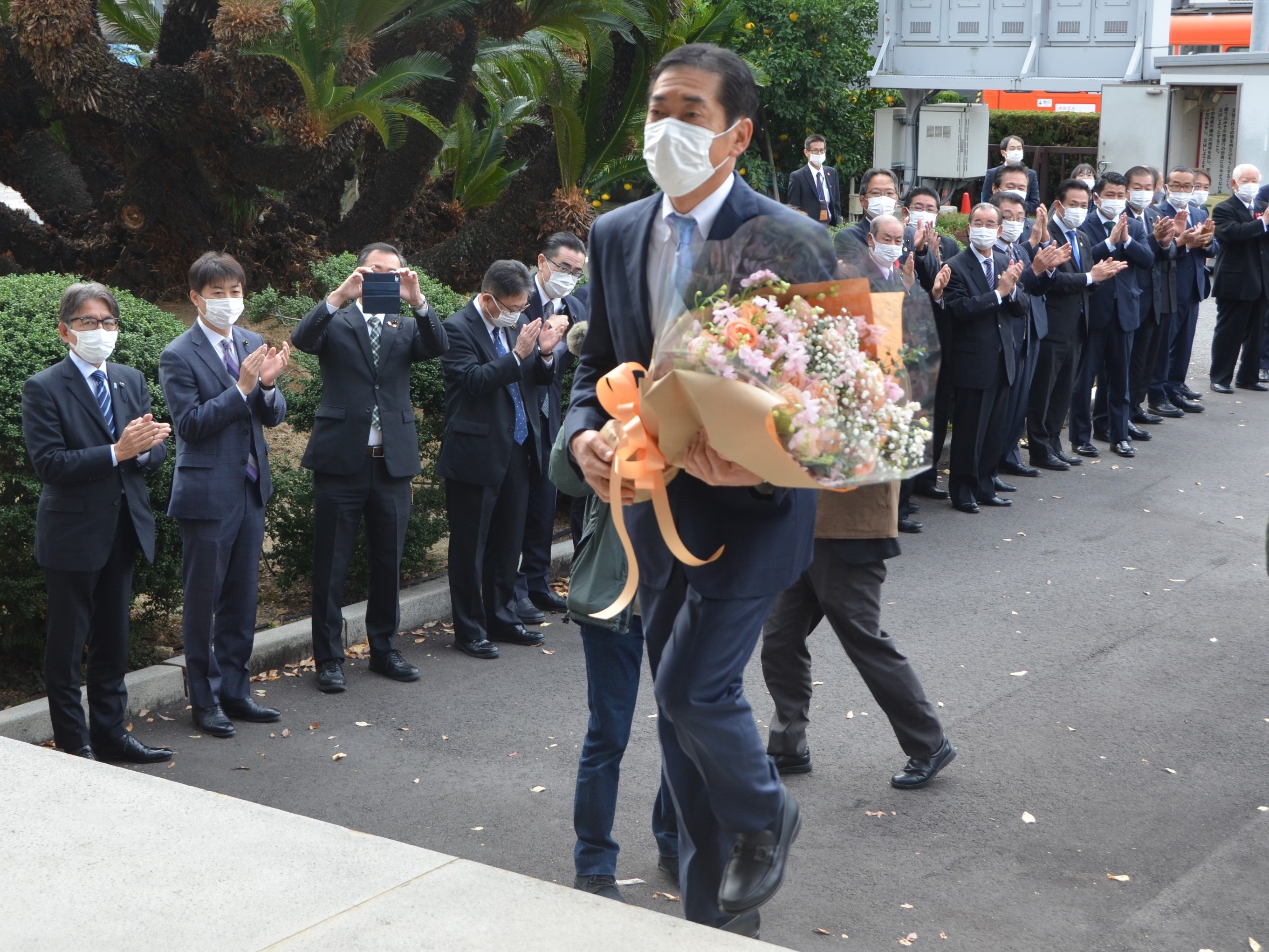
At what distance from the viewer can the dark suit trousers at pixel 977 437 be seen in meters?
9.98

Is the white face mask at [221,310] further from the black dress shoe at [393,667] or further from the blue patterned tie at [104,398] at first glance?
the black dress shoe at [393,667]

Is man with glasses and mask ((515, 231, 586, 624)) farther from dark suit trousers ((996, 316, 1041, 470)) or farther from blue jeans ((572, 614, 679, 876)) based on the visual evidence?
dark suit trousers ((996, 316, 1041, 470))

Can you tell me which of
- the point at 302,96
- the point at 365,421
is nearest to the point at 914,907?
the point at 365,421

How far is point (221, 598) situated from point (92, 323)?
1388mm

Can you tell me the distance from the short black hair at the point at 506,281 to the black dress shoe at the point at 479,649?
6.01 feet

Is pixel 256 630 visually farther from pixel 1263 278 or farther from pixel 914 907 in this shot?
pixel 1263 278

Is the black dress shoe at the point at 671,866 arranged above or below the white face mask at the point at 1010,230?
below

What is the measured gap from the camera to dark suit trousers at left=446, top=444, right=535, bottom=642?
7230 mm

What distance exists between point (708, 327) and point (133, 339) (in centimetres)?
441

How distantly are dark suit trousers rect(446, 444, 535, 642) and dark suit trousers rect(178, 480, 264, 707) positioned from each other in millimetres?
1172

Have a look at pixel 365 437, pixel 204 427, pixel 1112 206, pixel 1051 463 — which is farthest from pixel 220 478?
pixel 1112 206

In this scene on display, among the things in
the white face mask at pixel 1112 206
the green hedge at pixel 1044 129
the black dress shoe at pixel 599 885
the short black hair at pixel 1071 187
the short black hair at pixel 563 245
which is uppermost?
the green hedge at pixel 1044 129

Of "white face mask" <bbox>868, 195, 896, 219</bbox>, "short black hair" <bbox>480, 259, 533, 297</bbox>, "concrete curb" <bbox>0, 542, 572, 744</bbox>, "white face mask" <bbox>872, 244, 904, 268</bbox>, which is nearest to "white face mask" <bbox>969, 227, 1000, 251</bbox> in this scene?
"white face mask" <bbox>868, 195, 896, 219</bbox>

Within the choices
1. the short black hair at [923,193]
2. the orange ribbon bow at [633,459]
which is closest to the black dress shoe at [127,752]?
the orange ribbon bow at [633,459]
